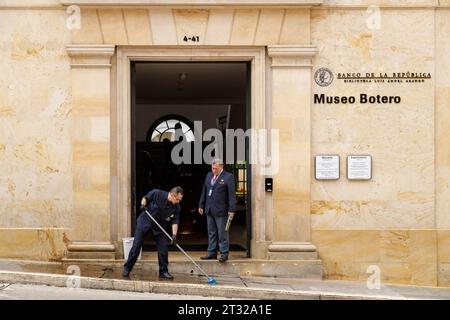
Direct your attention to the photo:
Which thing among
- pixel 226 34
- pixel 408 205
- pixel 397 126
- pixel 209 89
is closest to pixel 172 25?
pixel 226 34

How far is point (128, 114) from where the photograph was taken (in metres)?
12.5

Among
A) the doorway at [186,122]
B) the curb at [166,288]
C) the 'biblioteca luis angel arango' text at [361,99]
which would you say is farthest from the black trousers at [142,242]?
the 'biblioteca luis angel arango' text at [361,99]

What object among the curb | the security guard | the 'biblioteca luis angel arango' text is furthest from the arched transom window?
the curb

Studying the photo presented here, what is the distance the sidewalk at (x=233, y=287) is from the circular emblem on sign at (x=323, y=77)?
3710mm

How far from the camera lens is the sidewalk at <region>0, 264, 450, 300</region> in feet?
34.2

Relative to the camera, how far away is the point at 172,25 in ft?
40.1

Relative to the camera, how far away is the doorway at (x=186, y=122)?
13.6m

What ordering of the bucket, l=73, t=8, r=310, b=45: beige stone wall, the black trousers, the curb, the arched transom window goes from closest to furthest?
the curb < the black trousers < the bucket < l=73, t=8, r=310, b=45: beige stone wall < the arched transom window

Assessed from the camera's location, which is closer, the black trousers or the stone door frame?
the black trousers

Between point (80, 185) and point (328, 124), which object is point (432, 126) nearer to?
point (328, 124)

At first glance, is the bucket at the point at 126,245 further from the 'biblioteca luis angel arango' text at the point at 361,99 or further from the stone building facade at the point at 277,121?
the 'biblioteca luis angel arango' text at the point at 361,99

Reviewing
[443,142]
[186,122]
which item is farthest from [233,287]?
[186,122]

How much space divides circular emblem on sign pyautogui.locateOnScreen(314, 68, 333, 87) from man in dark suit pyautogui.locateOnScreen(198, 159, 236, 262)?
7.85 ft

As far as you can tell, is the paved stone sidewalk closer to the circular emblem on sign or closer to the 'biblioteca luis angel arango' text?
the 'biblioteca luis angel arango' text
